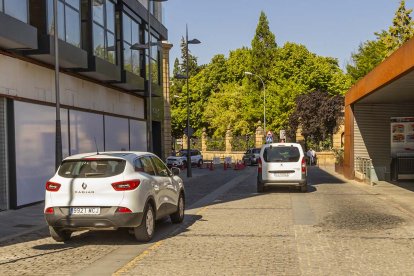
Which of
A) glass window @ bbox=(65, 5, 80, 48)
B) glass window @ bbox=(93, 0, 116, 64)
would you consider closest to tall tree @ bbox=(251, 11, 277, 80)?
glass window @ bbox=(93, 0, 116, 64)

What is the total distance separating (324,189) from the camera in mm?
20031

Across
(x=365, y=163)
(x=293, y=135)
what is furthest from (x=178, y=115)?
(x=365, y=163)

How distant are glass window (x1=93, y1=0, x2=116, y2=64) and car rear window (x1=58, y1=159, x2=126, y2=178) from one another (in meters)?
13.5

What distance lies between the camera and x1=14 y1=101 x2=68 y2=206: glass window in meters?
15.4

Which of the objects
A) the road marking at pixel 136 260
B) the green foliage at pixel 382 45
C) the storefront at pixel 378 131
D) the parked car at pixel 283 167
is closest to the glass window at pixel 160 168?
the road marking at pixel 136 260

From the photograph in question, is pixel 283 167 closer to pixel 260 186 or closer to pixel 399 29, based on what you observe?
pixel 260 186

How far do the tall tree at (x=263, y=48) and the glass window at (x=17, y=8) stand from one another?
55304 mm

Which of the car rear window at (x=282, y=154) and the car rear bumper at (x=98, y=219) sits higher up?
the car rear window at (x=282, y=154)

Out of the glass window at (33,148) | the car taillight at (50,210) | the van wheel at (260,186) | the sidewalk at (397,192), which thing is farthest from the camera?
the van wheel at (260,186)

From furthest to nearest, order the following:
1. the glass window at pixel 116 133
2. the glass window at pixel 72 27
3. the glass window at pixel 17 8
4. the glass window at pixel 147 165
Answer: the glass window at pixel 116 133, the glass window at pixel 72 27, the glass window at pixel 17 8, the glass window at pixel 147 165

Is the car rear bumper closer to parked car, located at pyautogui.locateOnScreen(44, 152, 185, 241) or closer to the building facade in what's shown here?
parked car, located at pyautogui.locateOnScreen(44, 152, 185, 241)

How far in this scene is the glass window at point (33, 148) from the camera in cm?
1541

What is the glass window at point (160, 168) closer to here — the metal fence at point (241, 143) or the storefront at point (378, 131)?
the storefront at point (378, 131)

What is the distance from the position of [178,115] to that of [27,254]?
63499mm
